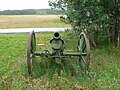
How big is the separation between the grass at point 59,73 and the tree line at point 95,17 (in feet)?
1.35

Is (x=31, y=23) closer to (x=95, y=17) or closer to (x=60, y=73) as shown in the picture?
(x=95, y=17)

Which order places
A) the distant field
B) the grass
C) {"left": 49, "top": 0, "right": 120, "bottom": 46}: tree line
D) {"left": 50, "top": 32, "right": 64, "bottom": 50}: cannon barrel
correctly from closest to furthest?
the grass
{"left": 50, "top": 32, "right": 64, "bottom": 50}: cannon barrel
{"left": 49, "top": 0, "right": 120, "bottom": 46}: tree line
the distant field

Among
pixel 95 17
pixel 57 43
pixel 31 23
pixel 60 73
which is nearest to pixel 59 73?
pixel 60 73

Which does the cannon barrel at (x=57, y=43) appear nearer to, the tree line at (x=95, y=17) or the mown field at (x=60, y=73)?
the mown field at (x=60, y=73)

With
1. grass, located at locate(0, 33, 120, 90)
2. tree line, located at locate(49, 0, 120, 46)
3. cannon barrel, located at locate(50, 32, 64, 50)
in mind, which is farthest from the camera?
tree line, located at locate(49, 0, 120, 46)

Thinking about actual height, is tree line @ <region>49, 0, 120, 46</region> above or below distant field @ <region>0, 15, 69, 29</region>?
above

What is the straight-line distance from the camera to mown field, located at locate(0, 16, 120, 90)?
4555 millimetres

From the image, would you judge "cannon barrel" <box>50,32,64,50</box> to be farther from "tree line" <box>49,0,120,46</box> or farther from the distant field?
the distant field

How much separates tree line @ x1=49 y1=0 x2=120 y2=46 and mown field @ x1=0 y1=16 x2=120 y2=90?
375mm

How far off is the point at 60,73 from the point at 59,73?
3 centimetres

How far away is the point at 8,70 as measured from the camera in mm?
5398

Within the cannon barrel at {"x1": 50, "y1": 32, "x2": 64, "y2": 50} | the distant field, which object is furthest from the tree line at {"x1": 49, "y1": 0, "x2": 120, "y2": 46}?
the distant field

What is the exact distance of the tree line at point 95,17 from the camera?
6289 millimetres

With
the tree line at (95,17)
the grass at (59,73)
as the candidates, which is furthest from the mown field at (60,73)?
the tree line at (95,17)
